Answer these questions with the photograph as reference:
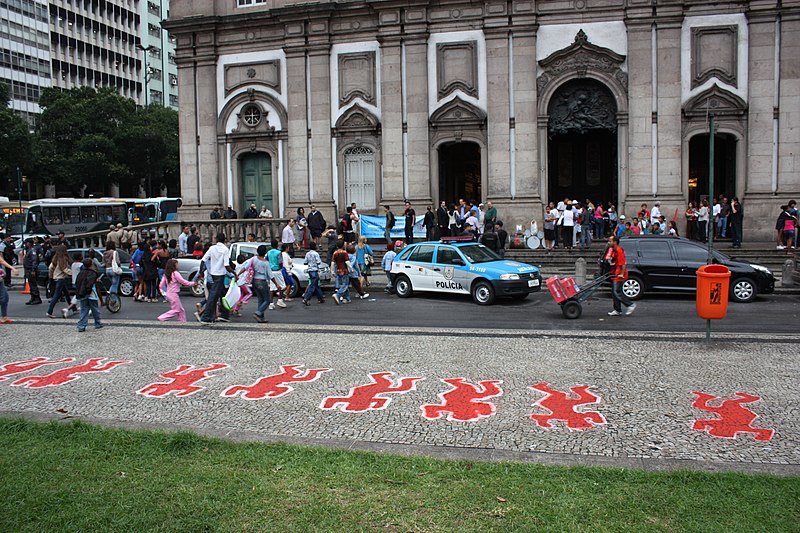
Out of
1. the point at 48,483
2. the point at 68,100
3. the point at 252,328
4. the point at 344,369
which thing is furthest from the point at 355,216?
the point at 68,100

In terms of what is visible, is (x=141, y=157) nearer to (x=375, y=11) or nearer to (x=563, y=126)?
(x=375, y=11)

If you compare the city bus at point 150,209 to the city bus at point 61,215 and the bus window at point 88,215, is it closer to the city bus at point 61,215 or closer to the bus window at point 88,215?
the city bus at point 61,215

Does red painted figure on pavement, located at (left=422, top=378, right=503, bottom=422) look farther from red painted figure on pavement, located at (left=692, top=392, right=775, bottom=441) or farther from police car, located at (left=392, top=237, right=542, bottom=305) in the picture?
police car, located at (left=392, top=237, right=542, bottom=305)

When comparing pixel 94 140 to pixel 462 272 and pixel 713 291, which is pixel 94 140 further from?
pixel 713 291

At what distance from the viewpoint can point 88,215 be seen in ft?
162

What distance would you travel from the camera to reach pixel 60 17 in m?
76.9

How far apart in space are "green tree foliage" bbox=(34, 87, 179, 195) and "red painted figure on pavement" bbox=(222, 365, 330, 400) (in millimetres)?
53303

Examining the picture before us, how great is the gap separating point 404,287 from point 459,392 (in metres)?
11.2

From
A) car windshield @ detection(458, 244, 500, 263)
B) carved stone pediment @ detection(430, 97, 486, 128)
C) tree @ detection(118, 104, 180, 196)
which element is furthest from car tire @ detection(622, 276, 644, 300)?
tree @ detection(118, 104, 180, 196)

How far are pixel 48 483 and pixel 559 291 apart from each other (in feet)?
37.9

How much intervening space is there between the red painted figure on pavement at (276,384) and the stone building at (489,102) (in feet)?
61.2

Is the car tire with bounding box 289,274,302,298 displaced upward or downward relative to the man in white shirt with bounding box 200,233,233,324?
downward

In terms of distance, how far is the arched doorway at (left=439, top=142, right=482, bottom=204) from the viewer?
31.7 metres

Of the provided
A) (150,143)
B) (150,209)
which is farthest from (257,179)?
(150,143)
